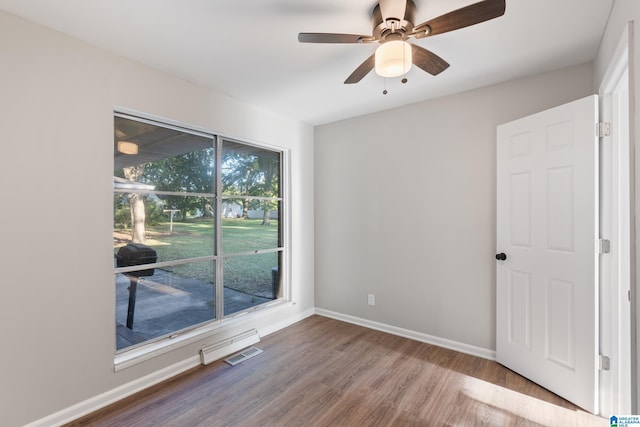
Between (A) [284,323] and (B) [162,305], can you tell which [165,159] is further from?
(A) [284,323]

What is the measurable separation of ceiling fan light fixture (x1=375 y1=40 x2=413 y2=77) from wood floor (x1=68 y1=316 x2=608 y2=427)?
7.42 ft

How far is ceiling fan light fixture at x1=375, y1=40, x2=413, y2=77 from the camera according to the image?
5.57 feet

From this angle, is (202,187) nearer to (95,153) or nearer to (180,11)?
(95,153)

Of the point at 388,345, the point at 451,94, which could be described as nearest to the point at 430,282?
the point at 388,345

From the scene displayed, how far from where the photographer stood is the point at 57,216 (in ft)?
6.39

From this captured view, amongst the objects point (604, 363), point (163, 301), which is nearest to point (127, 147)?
point (163, 301)

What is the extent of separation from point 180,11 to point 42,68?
997 millimetres

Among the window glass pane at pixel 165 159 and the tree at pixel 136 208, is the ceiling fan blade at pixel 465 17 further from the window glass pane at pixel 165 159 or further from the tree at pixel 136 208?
the tree at pixel 136 208

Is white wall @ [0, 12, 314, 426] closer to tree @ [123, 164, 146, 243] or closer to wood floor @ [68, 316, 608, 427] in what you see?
tree @ [123, 164, 146, 243]

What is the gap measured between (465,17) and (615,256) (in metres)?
1.82

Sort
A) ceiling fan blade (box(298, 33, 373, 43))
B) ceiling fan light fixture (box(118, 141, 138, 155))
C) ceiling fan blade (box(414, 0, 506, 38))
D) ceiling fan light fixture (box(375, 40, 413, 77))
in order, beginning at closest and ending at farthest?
ceiling fan blade (box(414, 0, 506, 38)) < ceiling fan blade (box(298, 33, 373, 43)) < ceiling fan light fixture (box(375, 40, 413, 77)) < ceiling fan light fixture (box(118, 141, 138, 155))

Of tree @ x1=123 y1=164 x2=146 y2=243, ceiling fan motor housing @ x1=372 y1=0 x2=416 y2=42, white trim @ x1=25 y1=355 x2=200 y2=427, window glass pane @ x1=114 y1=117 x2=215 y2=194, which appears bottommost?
white trim @ x1=25 y1=355 x2=200 y2=427

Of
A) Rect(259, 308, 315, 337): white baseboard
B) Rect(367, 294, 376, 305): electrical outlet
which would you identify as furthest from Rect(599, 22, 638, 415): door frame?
Rect(259, 308, 315, 337): white baseboard

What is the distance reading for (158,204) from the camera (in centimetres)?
256
